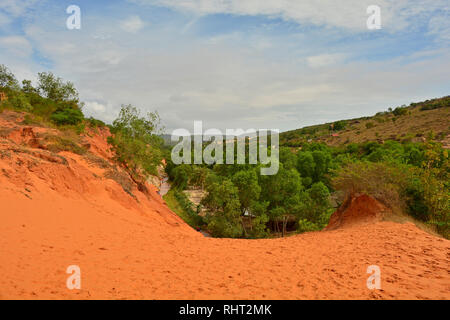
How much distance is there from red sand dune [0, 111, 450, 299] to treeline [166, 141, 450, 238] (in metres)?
2.01

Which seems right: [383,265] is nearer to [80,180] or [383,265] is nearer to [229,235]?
[80,180]

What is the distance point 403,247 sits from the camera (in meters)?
7.63

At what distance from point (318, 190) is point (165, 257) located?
19.8m

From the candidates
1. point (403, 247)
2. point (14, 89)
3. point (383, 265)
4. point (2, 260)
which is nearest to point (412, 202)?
point (403, 247)

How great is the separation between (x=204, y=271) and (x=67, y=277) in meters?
2.77

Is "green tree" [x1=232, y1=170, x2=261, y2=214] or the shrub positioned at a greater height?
the shrub

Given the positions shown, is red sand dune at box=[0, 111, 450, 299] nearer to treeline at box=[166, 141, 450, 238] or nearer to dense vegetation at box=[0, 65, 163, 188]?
treeline at box=[166, 141, 450, 238]

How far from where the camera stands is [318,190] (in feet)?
78.1

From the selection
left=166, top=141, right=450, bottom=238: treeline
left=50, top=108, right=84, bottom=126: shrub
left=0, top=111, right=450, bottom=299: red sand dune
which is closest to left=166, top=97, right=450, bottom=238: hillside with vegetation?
left=166, top=141, right=450, bottom=238: treeline

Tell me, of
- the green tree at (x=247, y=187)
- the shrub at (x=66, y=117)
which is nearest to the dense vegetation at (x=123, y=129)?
the shrub at (x=66, y=117)

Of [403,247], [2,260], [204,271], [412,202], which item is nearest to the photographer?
[2,260]

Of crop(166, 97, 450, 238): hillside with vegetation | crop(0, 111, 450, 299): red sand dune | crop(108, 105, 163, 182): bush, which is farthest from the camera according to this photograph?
crop(108, 105, 163, 182): bush

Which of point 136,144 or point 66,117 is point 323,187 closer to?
point 136,144

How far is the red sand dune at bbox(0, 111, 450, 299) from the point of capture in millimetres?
4883
